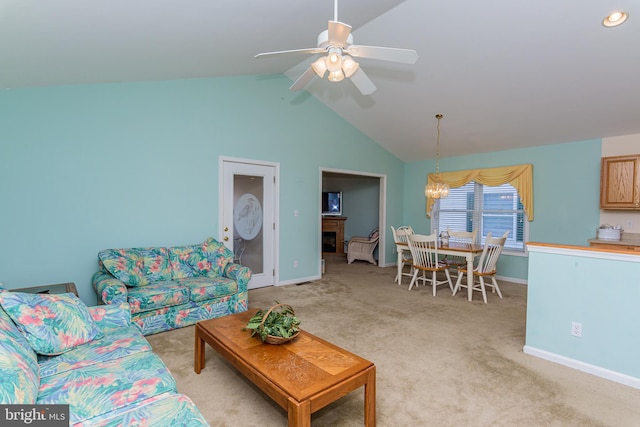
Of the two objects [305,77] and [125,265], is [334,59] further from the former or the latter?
[125,265]

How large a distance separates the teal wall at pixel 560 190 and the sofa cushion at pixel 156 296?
5.34 meters

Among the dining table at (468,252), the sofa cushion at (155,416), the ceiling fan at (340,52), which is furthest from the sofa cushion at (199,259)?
the dining table at (468,252)

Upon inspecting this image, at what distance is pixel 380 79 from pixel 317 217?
2.44 m

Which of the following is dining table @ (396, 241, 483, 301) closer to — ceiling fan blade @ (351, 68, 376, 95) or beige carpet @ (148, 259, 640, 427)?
beige carpet @ (148, 259, 640, 427)

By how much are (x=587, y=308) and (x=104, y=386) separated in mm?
3327

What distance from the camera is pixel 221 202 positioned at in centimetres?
445

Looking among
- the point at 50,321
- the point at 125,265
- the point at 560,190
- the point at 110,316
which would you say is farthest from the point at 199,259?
the point at 560,190

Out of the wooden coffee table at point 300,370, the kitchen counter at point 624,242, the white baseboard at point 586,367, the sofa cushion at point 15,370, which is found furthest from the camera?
the kitchen counter at point 624,242

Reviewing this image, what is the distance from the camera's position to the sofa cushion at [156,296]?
9.91ft

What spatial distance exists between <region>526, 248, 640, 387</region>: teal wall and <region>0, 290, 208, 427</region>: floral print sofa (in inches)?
111

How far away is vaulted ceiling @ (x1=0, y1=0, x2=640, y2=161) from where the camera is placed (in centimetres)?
233

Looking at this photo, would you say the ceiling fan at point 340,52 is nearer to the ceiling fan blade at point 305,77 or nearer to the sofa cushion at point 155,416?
the ceiling fan blade at point 305,77

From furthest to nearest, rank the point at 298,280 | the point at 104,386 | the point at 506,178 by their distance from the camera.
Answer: the point at 506,178 < the point at 298,280 < the point at 104,386

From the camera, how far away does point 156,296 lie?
10.2 ft
